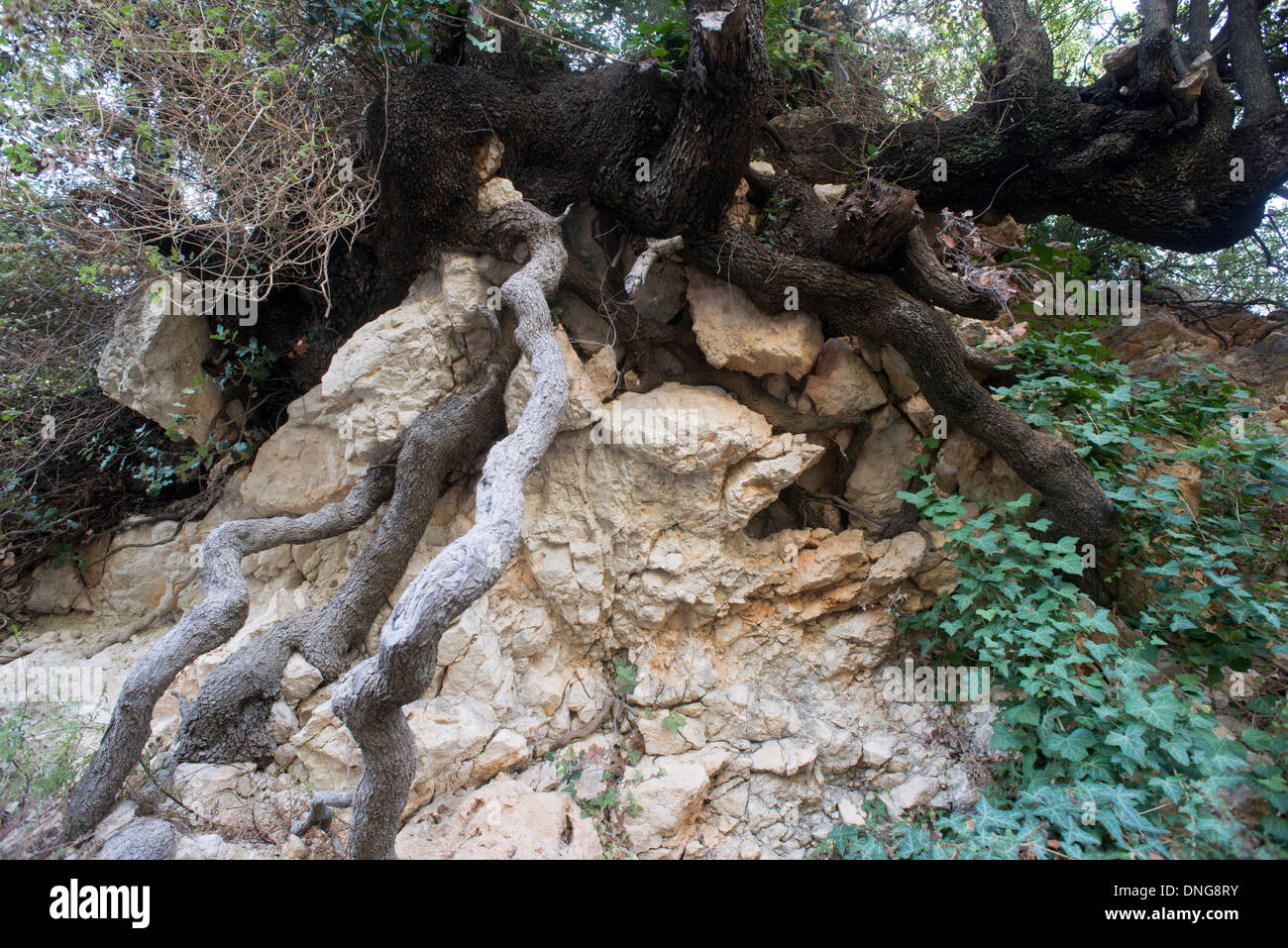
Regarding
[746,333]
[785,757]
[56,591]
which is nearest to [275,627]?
[56,591]

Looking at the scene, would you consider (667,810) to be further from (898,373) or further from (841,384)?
(898,373)

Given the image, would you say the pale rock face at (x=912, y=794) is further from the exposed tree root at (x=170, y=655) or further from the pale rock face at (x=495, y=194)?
the pale rock face at (x=495, y=194)

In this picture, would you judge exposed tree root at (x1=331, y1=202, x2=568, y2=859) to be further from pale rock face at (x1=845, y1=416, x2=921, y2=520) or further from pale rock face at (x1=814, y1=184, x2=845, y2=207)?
pale rock face at (x1=814, y1=184, x2=845, y2=207)

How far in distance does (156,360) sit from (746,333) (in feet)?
13.3

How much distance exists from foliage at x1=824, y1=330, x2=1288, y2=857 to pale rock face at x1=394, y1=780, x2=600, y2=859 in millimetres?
1402

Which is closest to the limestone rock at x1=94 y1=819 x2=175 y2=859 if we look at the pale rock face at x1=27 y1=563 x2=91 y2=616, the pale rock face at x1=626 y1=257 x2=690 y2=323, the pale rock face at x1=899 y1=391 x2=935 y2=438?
the pale rock face at x1=27 y1=563 x2=91 y2=616

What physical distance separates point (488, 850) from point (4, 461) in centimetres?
465

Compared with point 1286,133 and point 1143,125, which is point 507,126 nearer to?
point 1143,125

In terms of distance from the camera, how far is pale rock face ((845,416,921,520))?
165 inches

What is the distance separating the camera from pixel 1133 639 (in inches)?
133

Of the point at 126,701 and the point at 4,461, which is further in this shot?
the point at 4,461
